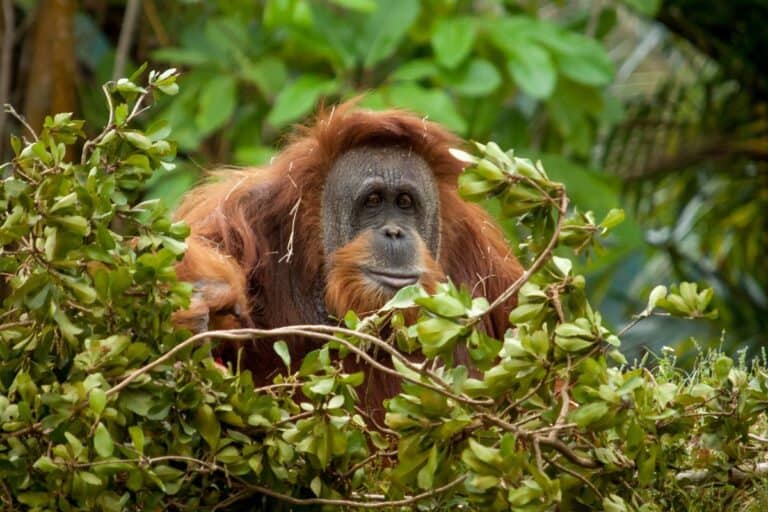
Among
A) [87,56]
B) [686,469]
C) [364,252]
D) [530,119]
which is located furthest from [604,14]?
[686,469]

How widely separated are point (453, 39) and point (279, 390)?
3463 millimetres

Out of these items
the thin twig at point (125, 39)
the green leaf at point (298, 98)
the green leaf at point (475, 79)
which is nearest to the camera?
the green leaf at point (298, 98)

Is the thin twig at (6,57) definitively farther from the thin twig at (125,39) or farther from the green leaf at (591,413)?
the green leaf at (591,413)

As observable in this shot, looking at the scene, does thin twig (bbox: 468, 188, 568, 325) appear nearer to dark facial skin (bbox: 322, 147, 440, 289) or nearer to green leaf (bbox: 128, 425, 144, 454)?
green leaf (bbox: 128, 425, 144, 454)

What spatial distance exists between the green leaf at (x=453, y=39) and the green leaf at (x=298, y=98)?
0.49 metres

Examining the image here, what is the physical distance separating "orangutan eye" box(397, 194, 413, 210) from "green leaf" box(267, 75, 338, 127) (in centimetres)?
173

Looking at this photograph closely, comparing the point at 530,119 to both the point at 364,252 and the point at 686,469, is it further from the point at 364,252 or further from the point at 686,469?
the point at 686,469

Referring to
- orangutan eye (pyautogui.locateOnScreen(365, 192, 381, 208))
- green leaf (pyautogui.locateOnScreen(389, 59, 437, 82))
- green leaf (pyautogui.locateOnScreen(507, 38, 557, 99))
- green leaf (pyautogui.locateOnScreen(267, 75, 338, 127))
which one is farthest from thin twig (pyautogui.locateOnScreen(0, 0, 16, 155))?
orangutan eye (pyautogui.locateOnScreen(365, 192, 381, 208))

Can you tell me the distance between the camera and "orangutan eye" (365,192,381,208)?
4324 mm

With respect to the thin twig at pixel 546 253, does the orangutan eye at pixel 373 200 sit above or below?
below

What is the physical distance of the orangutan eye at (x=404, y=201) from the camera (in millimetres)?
4344

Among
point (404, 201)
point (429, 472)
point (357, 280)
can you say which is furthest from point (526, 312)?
point (404, 201)

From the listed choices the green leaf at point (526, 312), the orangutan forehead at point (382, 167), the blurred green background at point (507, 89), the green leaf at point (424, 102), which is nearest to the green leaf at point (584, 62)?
the blurred green background at point (507, 89)

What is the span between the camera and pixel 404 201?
435 centimetres
